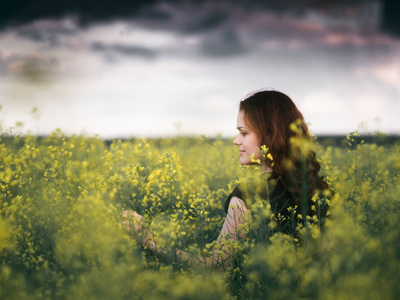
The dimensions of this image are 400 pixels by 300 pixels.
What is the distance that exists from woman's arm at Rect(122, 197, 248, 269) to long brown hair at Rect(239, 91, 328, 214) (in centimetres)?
42

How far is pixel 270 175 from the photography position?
251cm

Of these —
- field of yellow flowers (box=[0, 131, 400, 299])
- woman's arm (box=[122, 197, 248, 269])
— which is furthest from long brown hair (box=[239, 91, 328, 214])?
woman's arm (box=[122, 197, 248, 269])

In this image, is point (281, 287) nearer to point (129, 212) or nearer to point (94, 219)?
point (129, 212)

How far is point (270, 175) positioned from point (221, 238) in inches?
25.7

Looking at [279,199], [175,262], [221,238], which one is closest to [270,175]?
[279,199]

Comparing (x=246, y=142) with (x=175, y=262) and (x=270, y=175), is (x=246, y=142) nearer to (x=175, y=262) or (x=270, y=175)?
(x=270, y=175)

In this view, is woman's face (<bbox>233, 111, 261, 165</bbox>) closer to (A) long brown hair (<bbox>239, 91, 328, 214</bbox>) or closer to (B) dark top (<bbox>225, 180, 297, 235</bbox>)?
(A) long brown hair (<bbox>239, 91, 328, 214</bbox>)

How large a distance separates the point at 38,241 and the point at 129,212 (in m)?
1.28

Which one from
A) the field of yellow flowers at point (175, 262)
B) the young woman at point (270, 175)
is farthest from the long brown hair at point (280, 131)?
the field of yellow flowers at point (175, 262)

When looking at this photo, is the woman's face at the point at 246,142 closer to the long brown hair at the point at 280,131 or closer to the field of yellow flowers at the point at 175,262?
the long brown hair at the point at 280,131

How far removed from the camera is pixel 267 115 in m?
2.70

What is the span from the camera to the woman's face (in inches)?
109

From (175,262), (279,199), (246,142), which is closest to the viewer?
(175,262)

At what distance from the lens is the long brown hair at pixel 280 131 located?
8.09 feet
